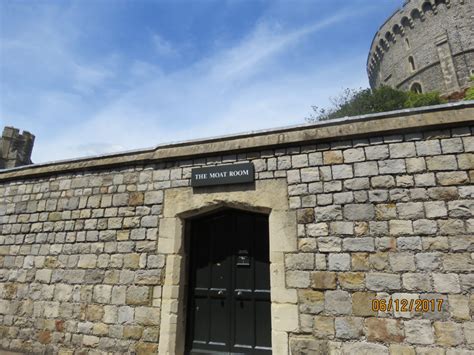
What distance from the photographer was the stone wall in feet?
11.1

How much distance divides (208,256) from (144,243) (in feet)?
3.22

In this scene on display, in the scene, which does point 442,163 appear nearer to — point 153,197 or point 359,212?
point 359,212

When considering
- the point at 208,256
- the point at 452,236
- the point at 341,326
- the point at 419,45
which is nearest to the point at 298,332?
the point at 341,326

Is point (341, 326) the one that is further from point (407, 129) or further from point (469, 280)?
point (407, 129)

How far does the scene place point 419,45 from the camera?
27984 millimetres

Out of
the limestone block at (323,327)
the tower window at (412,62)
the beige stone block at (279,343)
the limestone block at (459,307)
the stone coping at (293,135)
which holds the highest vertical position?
the tower window at (412,62)

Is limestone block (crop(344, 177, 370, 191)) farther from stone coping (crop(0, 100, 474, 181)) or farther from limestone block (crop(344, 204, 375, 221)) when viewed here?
stone coping (crop(0, 100, 474, 181))

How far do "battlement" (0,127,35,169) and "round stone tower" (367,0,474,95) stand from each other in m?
29.1

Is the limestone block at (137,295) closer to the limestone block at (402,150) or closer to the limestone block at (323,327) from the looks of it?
the limestone block at (323,327)

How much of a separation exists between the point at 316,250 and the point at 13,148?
45.6 ft

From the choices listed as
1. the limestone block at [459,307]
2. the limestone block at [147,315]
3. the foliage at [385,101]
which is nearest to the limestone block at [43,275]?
the limestone block at [147,315]

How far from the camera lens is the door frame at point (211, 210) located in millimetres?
3809

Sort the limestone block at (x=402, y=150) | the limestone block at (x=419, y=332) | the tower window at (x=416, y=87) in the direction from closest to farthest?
the limestone block at (x=419, y=332) → the limestone block at (x=402, y=150) → the tower window at (x=416, y=87)
